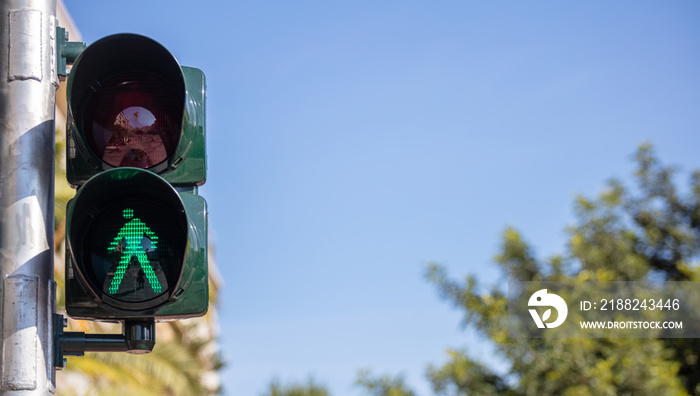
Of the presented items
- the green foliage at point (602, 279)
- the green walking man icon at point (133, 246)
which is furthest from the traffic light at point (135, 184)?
the green foliage at point (602, 279)

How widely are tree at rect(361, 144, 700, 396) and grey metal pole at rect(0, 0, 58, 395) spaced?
33.0ft

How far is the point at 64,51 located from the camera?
2.45 m

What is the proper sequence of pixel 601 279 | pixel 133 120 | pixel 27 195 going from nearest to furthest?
pixel 27 195
pixel 133 120
pixel 601 279

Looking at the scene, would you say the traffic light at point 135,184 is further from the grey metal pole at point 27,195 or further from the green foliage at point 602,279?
the green foliage at point 602,279

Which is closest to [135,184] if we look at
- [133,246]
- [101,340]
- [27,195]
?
[133,246]

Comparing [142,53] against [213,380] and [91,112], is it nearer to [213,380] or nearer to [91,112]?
[91,112]

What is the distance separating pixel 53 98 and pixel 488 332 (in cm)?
1120

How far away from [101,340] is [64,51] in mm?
953

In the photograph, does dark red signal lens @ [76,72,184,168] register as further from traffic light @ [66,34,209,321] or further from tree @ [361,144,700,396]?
tree @ [361,144,700,396]

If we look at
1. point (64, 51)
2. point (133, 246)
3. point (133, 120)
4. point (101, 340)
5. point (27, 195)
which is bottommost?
point (101, 340)

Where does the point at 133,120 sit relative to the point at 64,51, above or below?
below

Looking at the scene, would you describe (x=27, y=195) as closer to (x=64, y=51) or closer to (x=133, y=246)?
(x=133, y=246)

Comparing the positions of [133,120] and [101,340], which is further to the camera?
[133,120]

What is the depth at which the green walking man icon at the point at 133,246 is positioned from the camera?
2.22 meters
